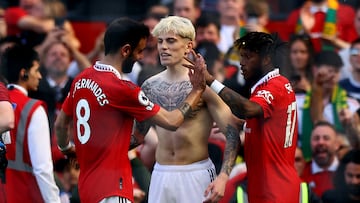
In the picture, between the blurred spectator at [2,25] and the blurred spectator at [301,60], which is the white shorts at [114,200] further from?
the blurred spectator at [2,25]

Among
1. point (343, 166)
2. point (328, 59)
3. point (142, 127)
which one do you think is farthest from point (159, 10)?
point (142, 127)

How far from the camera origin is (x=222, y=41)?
14.1 metres

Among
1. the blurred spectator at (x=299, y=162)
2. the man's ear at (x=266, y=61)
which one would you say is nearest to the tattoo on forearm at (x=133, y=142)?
the man's ear at (x=266, y=61)

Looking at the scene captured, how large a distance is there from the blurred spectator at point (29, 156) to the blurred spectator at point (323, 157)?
2726 mm

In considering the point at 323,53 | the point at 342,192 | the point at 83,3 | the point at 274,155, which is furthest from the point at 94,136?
the point at 83,3

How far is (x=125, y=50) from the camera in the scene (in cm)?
991

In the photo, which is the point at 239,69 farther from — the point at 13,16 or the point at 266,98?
the point at 266,98

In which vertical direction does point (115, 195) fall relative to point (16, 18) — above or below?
below

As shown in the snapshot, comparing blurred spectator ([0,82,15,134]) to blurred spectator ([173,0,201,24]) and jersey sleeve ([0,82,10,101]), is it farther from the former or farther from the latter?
blurred spectator ([173,0,201,24])

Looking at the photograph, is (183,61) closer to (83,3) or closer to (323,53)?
(323,53)

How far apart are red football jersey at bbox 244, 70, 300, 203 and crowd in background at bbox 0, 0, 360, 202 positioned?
106 cm

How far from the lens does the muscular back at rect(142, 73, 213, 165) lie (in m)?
10.3

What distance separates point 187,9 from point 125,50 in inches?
165

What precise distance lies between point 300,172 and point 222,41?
89.1 inches
